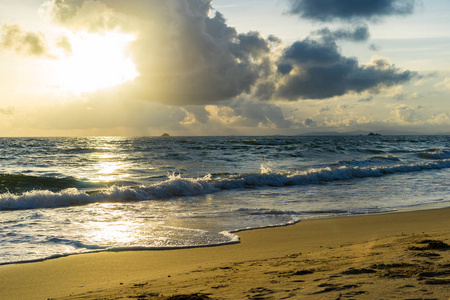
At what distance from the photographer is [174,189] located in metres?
16.0

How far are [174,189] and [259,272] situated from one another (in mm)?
11400

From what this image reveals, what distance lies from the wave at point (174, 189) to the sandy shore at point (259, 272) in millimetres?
7371

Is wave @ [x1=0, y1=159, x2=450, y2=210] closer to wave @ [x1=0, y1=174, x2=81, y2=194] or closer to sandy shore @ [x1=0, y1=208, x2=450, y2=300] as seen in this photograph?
wave @ [x1=0, y1=174, x2=81, y2=194]

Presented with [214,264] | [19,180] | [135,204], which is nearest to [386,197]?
[135,204]

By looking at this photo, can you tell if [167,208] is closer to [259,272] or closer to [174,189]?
[174,189]

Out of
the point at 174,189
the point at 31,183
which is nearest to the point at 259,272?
the point at 174,189

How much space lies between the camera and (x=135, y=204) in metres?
13.2

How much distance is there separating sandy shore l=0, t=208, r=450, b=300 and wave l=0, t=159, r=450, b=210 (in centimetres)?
737

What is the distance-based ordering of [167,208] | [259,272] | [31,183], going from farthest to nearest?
1. [31,183]
2. [167,208]
3. [259,272]

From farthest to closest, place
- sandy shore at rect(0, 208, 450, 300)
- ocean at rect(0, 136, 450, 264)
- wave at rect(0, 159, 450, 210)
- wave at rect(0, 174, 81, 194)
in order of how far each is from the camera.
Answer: wave at rect(0, 174, 81, 194) < wave at rect(0, 159, 450, 210) < ocean at rect(0, 136, 450, 264) < sandy shore at rect(0, 208, 450, 300)

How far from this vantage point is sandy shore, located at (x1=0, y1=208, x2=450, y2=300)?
12.9 feet

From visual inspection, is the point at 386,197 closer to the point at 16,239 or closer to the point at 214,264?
the point at 214,264

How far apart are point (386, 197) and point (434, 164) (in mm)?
18233

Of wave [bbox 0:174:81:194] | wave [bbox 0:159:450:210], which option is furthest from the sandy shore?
wave [bbox 0:174:81:194]
